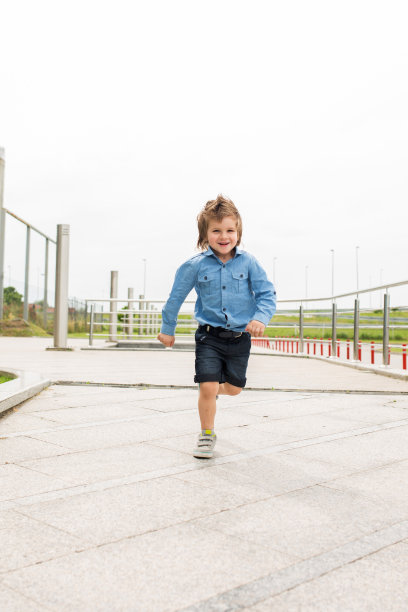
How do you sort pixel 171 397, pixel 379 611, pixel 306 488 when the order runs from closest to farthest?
pixel 379 611 → pixel 306 488 → pixel 171 397

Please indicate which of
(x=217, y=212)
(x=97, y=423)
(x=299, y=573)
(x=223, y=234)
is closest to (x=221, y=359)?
(x=223, y=234)

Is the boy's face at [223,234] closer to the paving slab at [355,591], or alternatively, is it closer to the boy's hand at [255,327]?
the boy's hand at [255,327]

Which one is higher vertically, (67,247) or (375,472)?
(67,247)

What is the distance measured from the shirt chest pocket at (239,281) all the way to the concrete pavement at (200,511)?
966 millimetres

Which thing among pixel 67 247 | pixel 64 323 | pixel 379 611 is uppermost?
pixel 67 247

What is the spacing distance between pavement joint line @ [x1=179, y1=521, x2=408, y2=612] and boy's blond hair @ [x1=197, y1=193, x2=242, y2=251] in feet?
6.59

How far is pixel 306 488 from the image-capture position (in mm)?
3135

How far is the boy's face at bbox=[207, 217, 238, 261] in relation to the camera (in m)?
3.89

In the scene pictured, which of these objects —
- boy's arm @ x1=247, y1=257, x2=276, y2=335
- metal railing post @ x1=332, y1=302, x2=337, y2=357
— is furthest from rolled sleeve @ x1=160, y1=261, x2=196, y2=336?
metal railing post @ x1=332, y1=302, x2=337, y2=357

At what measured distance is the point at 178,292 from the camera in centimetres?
414

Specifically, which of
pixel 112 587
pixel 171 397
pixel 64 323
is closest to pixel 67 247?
pixel 64 323

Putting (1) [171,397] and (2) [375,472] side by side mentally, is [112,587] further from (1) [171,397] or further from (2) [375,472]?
(1) [171,397]

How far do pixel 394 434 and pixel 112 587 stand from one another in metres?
3.02

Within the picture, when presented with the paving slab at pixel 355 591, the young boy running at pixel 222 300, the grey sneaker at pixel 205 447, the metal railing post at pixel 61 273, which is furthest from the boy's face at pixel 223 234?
the metal railing post at pixel 61 273
